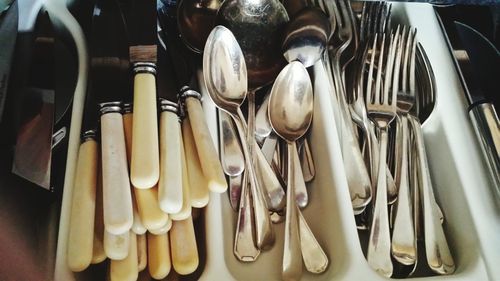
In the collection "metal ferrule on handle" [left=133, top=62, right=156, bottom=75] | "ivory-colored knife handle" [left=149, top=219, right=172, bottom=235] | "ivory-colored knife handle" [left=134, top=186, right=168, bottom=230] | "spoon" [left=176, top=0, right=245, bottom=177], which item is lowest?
"ivory-colored knife handle" [left=149, top=219, right=172, bottom=235]

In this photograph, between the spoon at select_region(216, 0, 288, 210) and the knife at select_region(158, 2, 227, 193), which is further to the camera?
the spoon at select_region(216, 0, 288, 210)

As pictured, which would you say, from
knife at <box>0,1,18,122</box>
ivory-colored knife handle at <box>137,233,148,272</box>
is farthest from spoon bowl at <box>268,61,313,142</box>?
knife at <box>0,1,18,122</box>

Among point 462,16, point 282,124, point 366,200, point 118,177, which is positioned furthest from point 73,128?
point 462,16

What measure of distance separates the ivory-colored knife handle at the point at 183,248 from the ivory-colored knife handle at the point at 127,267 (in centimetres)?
4

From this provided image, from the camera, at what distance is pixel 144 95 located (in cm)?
49

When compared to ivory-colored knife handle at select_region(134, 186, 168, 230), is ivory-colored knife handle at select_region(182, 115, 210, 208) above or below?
above

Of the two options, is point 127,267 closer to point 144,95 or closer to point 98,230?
point 98,230

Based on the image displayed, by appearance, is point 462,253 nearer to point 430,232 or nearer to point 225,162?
point 430,232

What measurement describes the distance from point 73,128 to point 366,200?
1.17ft

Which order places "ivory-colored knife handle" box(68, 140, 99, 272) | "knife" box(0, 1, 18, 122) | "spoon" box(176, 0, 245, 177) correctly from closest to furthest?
"ivory-colored knife handle" box(68, 140, 99, 272) < "knife" box(0, 1, 18, 122) < "spoon" box(176, 0, 245, 177)

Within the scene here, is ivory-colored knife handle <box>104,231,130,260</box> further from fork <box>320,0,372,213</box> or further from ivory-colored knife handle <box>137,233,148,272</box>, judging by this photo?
fork <box>320,0,372,213</box>

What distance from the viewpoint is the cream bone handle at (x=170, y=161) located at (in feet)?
1.42

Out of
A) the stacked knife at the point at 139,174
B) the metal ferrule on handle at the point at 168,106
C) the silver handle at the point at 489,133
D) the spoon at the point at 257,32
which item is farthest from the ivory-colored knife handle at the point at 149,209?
the silver handle at the point at 489,133

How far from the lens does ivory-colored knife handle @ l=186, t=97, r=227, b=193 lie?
1.54ft
